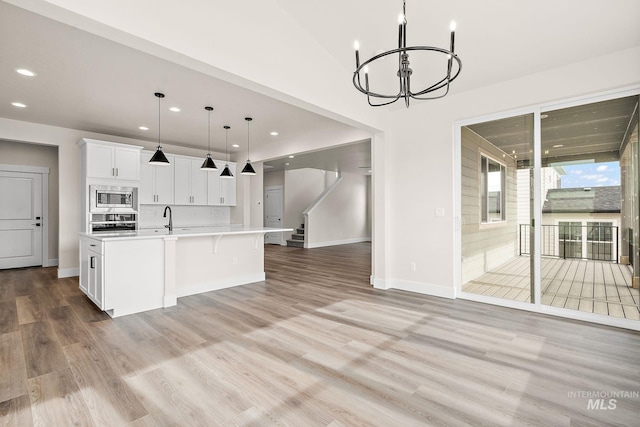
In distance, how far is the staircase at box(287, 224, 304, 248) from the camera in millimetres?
10484

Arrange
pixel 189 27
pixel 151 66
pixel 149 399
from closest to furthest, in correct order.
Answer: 1. pixel 149 399
2. pixel 189 27
3. pixel 151 66

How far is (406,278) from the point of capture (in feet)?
15.3

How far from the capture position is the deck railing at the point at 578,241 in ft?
10.8

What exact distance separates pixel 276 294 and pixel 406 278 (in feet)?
6.45

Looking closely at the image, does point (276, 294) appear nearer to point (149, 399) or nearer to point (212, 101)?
point (149, 399)

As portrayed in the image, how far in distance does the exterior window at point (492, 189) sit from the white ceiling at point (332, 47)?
106 cm

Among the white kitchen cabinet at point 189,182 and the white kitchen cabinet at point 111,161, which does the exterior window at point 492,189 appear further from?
the white kitchen cabinet at point 111,161

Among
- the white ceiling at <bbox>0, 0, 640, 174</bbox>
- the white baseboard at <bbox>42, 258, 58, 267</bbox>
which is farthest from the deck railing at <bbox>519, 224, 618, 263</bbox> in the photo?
the white baseboard at <bbox>42, 258, 58, 267</bbox>

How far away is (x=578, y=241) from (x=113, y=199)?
23.8 feet

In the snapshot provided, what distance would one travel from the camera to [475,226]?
422cm

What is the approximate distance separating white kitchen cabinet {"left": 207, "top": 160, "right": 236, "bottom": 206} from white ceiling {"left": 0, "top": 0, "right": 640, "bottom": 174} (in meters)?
2.70

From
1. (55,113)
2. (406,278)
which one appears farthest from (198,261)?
(55,113)

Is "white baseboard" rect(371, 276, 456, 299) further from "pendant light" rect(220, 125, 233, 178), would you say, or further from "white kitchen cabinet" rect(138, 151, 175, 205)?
"white kitchen cabinet" rect(138, 151, 175, 205)

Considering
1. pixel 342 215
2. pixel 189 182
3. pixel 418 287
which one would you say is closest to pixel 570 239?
pixel 418 287
